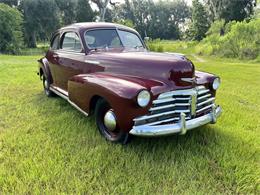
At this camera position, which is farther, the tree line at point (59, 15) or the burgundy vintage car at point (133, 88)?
the tree line at point (59, 15)

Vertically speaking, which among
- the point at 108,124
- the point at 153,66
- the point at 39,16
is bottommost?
the point at 108,124

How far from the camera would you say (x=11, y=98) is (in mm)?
6121

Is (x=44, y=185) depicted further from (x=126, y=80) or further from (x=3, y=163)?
(x=126, y=80)

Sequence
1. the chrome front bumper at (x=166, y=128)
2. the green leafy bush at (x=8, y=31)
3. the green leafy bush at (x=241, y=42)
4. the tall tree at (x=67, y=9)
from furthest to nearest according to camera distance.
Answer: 1. the tall tree at (x=67, y=9)
2. the green leafy bush at (x=8, y=31)
3. the green leafy bush at (x=241, y=42)
4. the chrome front bumper at (x=166, y=128)

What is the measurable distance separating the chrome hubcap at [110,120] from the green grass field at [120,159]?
A: 0.27 metres

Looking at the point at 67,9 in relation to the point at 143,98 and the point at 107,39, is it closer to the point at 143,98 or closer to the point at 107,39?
the point at 107,39

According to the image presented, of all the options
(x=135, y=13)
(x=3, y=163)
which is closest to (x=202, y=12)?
(x=135, y=13)

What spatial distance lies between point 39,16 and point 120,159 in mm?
Result: 37771

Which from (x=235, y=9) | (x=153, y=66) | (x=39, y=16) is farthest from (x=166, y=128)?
(x=39, y=16)

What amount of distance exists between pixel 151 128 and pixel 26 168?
1.52 metres

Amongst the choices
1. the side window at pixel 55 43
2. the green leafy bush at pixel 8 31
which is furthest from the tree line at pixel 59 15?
the side window at pixel 55 43

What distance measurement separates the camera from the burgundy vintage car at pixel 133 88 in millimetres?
3180

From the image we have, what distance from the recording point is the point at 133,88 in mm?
3178

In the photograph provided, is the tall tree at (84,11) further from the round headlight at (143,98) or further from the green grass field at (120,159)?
the round headlight at (143,98)
